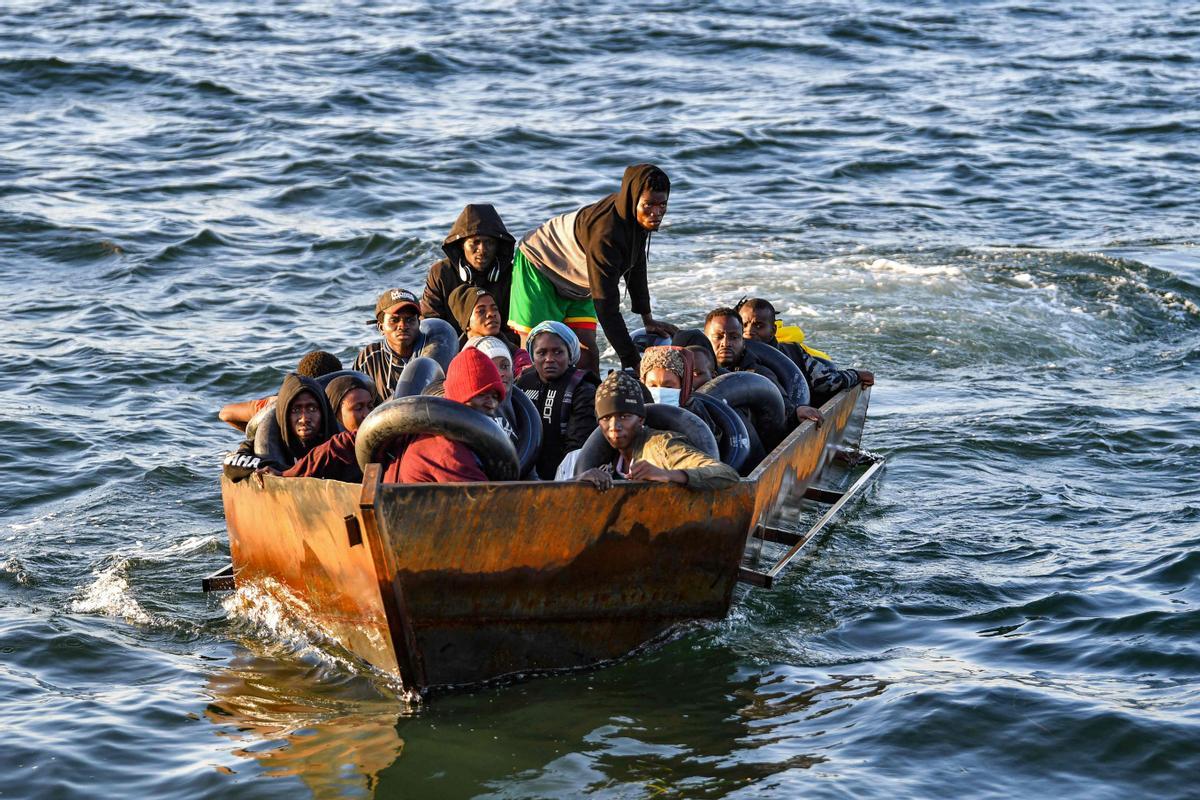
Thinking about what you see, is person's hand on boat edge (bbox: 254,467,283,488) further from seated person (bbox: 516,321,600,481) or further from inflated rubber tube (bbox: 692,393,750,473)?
inflated rubber tube (bbox: 692,393,750,473)

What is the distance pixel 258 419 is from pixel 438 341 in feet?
4.69

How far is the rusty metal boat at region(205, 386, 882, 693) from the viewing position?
272 inches

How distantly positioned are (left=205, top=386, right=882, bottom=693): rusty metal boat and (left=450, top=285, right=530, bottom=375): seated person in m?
1.98

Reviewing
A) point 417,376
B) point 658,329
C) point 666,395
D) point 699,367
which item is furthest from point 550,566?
point 658,329

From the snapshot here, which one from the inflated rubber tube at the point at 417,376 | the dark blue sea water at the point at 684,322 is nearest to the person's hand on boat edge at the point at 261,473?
the dark blue sea water at the point at 684,322

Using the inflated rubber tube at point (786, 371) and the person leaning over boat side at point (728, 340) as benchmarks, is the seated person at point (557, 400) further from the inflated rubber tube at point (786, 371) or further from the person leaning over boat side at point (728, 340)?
the inflated rubber tube at point (786, 371)

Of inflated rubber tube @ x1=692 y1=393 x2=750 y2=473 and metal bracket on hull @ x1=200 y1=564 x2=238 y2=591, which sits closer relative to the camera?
inflated rubber tube @ x1=692 y1=393 x2=750 y2=473

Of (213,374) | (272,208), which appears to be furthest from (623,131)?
(213,374)

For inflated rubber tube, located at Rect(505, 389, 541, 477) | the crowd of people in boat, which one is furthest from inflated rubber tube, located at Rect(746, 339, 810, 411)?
inflated rubber tube, located at Rect(505, 389, 541, 477)

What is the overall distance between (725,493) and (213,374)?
7.76m

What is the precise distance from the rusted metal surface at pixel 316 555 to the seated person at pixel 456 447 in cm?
34

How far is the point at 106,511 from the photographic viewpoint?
10523 millimetres

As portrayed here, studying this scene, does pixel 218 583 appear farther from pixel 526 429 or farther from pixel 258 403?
pixel 526 429

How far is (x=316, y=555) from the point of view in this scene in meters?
7.49
